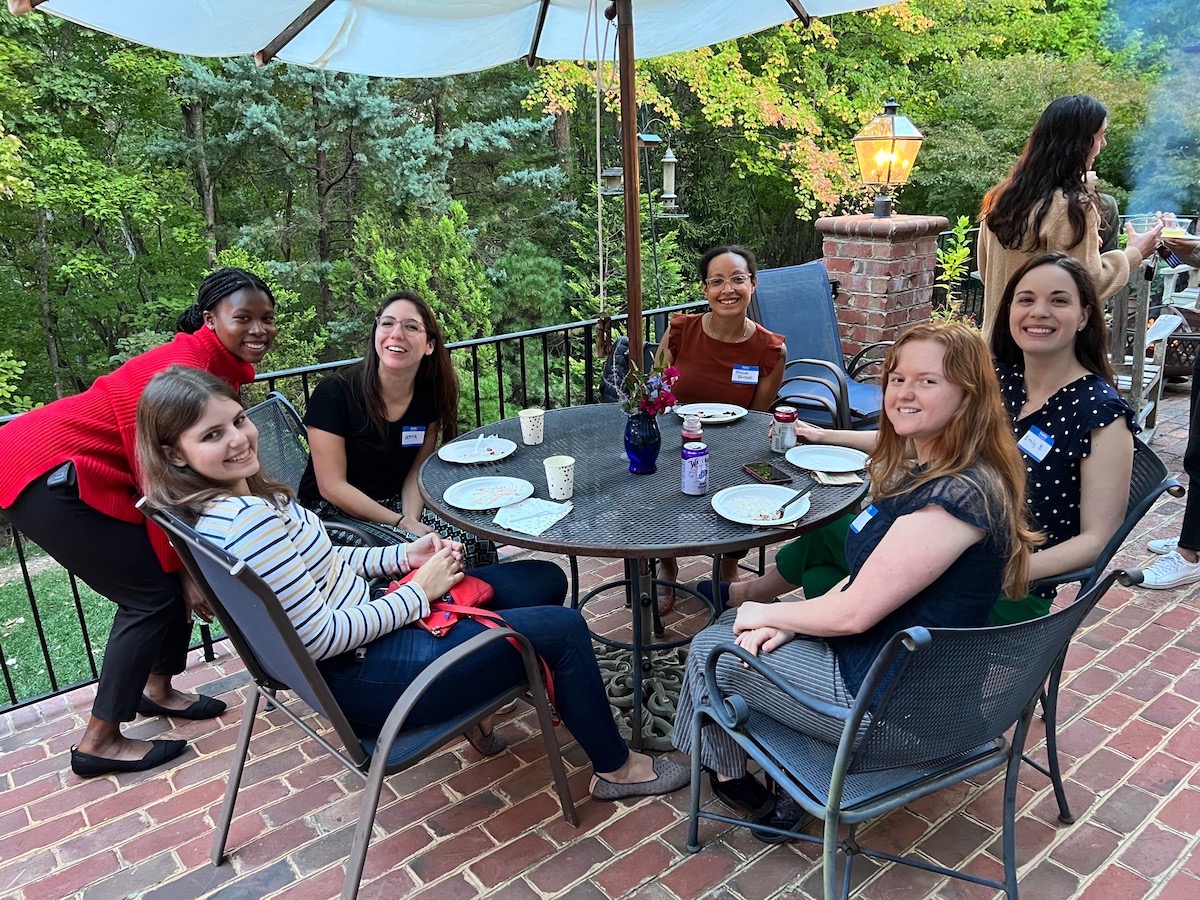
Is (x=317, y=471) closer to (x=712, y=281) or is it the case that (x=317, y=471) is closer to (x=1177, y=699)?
(x=712, y=281)

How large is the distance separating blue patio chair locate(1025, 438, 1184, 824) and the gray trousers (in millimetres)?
463

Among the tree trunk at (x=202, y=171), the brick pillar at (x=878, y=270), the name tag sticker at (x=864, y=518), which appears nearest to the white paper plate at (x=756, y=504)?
the name tag sticker at (x=864, y=518)

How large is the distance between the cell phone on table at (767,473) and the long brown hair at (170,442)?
128 cm

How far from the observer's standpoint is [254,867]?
74.2 inches

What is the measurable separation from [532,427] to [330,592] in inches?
Answer: 36.1

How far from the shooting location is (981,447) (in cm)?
149

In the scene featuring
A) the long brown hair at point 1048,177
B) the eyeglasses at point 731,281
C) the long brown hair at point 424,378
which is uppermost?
the long brown hair at point 1048,177

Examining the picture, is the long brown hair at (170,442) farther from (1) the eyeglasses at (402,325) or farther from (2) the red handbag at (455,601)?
(1) the eyeglasses at (402,325)

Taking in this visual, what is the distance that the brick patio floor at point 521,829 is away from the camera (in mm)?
1799

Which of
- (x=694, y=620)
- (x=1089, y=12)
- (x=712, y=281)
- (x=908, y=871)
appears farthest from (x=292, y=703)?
(x=1089, y=12)

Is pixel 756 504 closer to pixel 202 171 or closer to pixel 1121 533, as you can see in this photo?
pixel 1121 533

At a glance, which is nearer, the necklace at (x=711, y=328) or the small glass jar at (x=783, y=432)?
the small glass jar at (x=783, y=432)

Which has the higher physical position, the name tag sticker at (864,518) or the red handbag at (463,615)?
the name tag sticker at (864,518)

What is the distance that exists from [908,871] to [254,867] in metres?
1.49
